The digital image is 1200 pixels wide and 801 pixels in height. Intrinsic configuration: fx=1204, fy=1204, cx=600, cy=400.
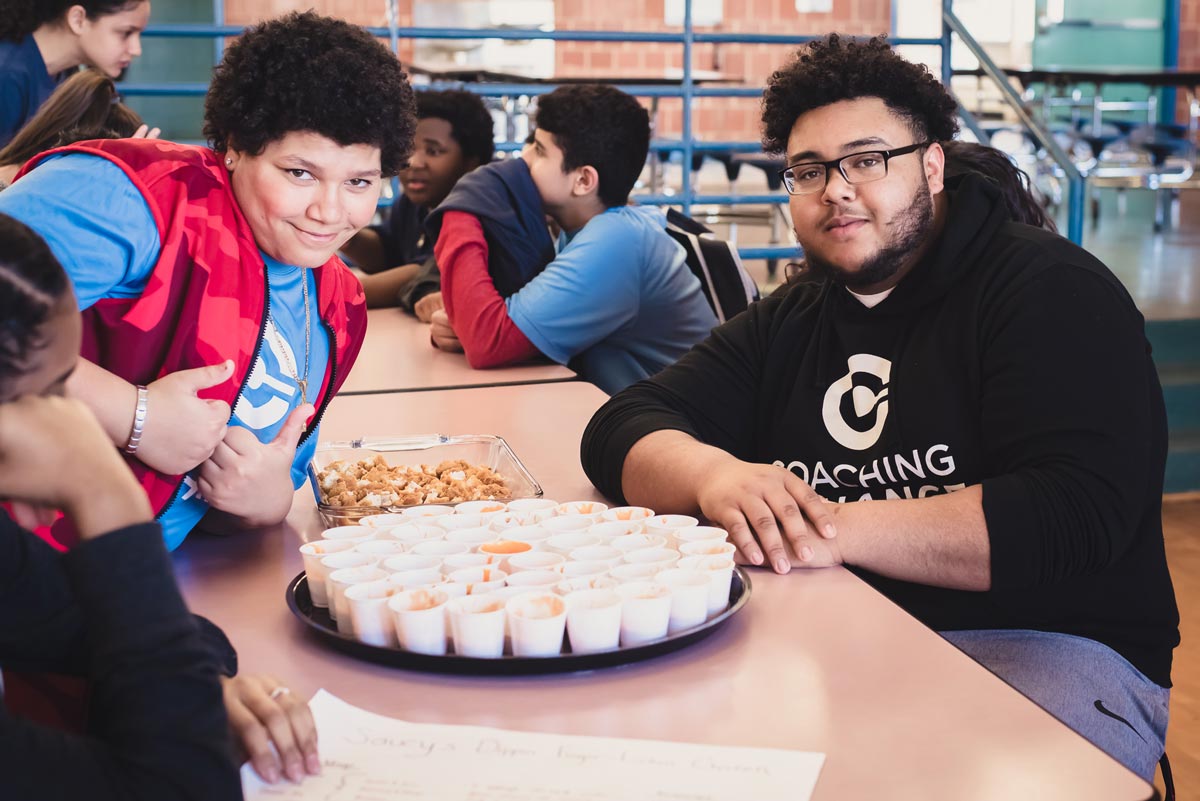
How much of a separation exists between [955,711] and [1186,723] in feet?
6.24

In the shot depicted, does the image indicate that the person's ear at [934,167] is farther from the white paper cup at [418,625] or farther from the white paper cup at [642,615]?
the white paper cup at [418,625]

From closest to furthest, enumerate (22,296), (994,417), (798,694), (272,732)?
(22,296)
(272,732)
(798,694)
(994,417)

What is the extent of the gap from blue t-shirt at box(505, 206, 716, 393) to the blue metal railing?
2.47 metres

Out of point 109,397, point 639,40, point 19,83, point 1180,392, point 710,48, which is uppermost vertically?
point 710,48

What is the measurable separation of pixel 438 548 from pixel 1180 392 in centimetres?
421

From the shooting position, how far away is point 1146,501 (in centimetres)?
143

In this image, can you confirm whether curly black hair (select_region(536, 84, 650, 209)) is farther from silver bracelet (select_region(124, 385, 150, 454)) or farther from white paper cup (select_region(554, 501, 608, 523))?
silver bracelet (select_region(124, 385, 150, 454))

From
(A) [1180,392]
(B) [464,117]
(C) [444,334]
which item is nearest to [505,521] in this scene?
(C) [444,334]

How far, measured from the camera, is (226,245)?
1290 mm

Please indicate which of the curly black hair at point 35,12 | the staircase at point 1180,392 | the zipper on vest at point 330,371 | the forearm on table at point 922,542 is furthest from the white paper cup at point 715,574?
the staircase at point 1180,392

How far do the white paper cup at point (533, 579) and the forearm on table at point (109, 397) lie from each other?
1.34 ft

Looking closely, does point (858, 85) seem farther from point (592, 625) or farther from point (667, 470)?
point (592, 625)

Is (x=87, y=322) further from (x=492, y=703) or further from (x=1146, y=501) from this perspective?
(x=1146, y=501)

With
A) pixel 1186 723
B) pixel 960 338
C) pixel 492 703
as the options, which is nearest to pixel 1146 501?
pixel 960 338
